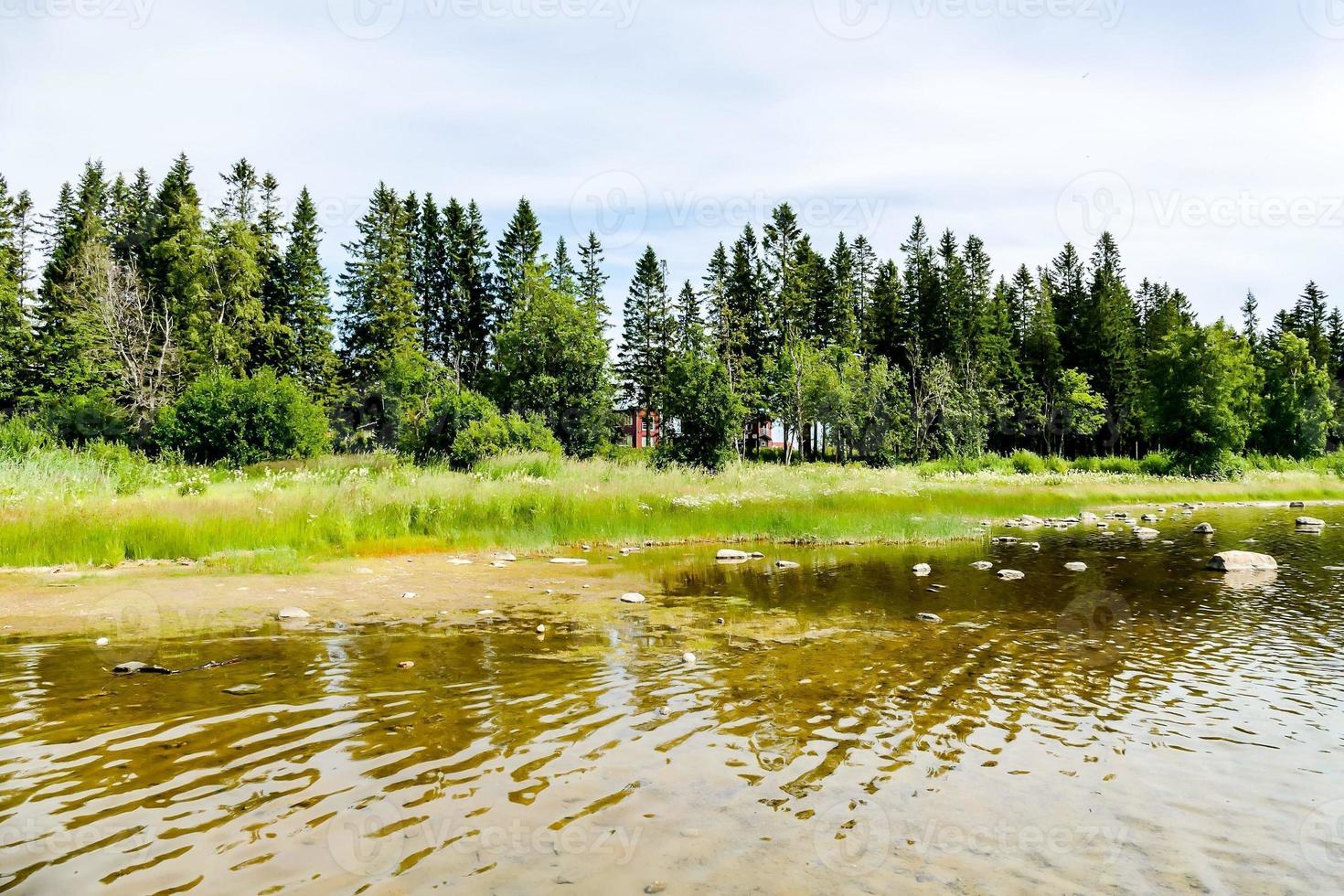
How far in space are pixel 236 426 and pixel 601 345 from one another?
23.0 m

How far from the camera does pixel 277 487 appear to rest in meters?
17.5

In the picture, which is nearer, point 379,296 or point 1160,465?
point 1160,465

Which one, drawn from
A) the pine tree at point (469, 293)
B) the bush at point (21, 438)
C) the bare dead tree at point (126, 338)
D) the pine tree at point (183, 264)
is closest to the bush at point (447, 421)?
the bush at point (21, 438)

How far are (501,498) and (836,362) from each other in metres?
51.3

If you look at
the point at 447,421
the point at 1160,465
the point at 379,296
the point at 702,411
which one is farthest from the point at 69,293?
the point at 1160,465

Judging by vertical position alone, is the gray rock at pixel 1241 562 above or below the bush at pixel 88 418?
below

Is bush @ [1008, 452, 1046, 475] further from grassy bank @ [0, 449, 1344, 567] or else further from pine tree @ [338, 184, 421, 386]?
pine tree @ [338, 184, 421, 386]

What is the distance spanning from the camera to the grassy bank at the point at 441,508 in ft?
43.1

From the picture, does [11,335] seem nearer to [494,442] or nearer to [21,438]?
[21,438]

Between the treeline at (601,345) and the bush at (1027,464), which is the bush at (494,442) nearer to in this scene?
the treeline at (601,345)

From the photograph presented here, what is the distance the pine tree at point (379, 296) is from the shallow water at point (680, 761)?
54.8 metres

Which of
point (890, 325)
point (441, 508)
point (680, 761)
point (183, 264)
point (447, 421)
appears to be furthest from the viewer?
point (890, 325)

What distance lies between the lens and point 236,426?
32000 millimetres

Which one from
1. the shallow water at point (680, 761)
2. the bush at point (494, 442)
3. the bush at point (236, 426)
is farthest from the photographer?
the bush at point (236, 426)
